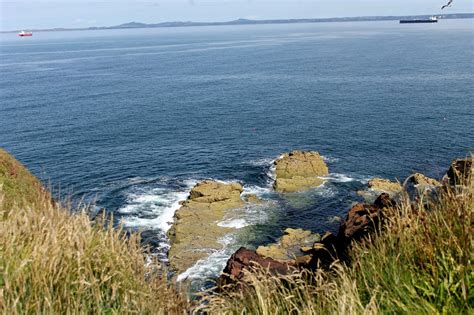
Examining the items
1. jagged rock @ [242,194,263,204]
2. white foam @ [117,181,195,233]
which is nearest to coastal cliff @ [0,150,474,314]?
white foam @ [117,181,195,233]

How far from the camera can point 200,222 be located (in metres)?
42.8

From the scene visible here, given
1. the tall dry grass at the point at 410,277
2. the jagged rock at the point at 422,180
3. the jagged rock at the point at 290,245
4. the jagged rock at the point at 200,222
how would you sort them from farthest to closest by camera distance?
the jagged rock at the point at 422,180, the jagged rock at the point at 200,222, the jagged rock at the point at 290,245, the tall dry grass at the point at 410,277

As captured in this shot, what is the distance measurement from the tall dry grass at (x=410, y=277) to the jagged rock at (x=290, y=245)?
2709cm

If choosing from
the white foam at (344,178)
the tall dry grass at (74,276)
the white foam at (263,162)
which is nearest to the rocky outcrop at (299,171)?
the white foam at (344,178)

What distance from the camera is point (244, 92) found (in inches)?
4021

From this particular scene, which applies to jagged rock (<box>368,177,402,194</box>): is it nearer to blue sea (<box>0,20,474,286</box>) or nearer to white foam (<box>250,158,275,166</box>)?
blue sea (<box>0,20,474,286</box>)

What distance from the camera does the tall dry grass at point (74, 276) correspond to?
711cm

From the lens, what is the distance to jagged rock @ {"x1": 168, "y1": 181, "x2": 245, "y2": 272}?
37.5 m

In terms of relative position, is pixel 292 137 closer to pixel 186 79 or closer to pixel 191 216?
pixel 191 216

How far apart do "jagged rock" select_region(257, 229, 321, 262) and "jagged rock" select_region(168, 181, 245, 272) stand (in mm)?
4526

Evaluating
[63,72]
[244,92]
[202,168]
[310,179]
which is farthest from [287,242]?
[63,72]

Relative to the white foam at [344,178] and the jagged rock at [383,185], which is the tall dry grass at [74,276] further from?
the white foam at [344,178]

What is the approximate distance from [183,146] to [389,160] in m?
29.3

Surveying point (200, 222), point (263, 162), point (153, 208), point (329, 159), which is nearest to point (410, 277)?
point (200, 222)
